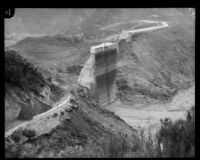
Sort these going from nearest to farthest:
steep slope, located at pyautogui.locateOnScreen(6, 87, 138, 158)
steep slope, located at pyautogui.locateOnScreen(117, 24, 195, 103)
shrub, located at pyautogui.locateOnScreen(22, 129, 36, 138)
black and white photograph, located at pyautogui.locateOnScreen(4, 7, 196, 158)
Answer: black and white photograph, located at pyautogui.locateOnScreen(4, 7, 196, 158), steep slope, located at pyautogui.locateOnScreen(6, 87, 138, 158), shrub, located at pyautogui.locateOnScreen(22, 129, 36, 138), steep slope, located at pyautogui.locateOnScreen(117, 24, 195, 103)

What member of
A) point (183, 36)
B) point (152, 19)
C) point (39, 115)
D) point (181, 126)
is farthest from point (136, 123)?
point (152, 19)

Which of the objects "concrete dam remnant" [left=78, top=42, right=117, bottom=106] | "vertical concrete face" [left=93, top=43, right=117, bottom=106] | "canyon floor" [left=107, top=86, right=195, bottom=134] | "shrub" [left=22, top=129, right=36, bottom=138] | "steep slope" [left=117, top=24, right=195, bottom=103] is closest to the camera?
"shrub" [left=22, top=129, right=36, bottom=138]

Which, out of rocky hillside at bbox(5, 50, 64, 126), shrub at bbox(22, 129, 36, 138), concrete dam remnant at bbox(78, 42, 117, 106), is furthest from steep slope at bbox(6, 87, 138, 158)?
concrete dam remnant at bbox(78, 42, 117, 106)

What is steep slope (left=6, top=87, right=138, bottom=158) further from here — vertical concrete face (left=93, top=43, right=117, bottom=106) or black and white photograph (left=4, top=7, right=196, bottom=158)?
vertical concrete face (left=93, top=43, right=117, bottom=106)

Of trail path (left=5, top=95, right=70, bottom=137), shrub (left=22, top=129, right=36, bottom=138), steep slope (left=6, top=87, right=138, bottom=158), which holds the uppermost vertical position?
trail path (left=5, top=95, right=70, bottom=137)

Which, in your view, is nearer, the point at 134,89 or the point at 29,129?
the point at 29,129

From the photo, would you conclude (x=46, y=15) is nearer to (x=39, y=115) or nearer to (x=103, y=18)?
(x=103, y=18)

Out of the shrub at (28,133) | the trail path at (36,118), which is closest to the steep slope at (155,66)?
the trail path at (36,118)

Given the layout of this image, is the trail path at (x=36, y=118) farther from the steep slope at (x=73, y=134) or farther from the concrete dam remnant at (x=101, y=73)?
the concrete dam remnant at (x=101, y=73)

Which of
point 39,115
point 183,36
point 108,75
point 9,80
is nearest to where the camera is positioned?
point 39,115
